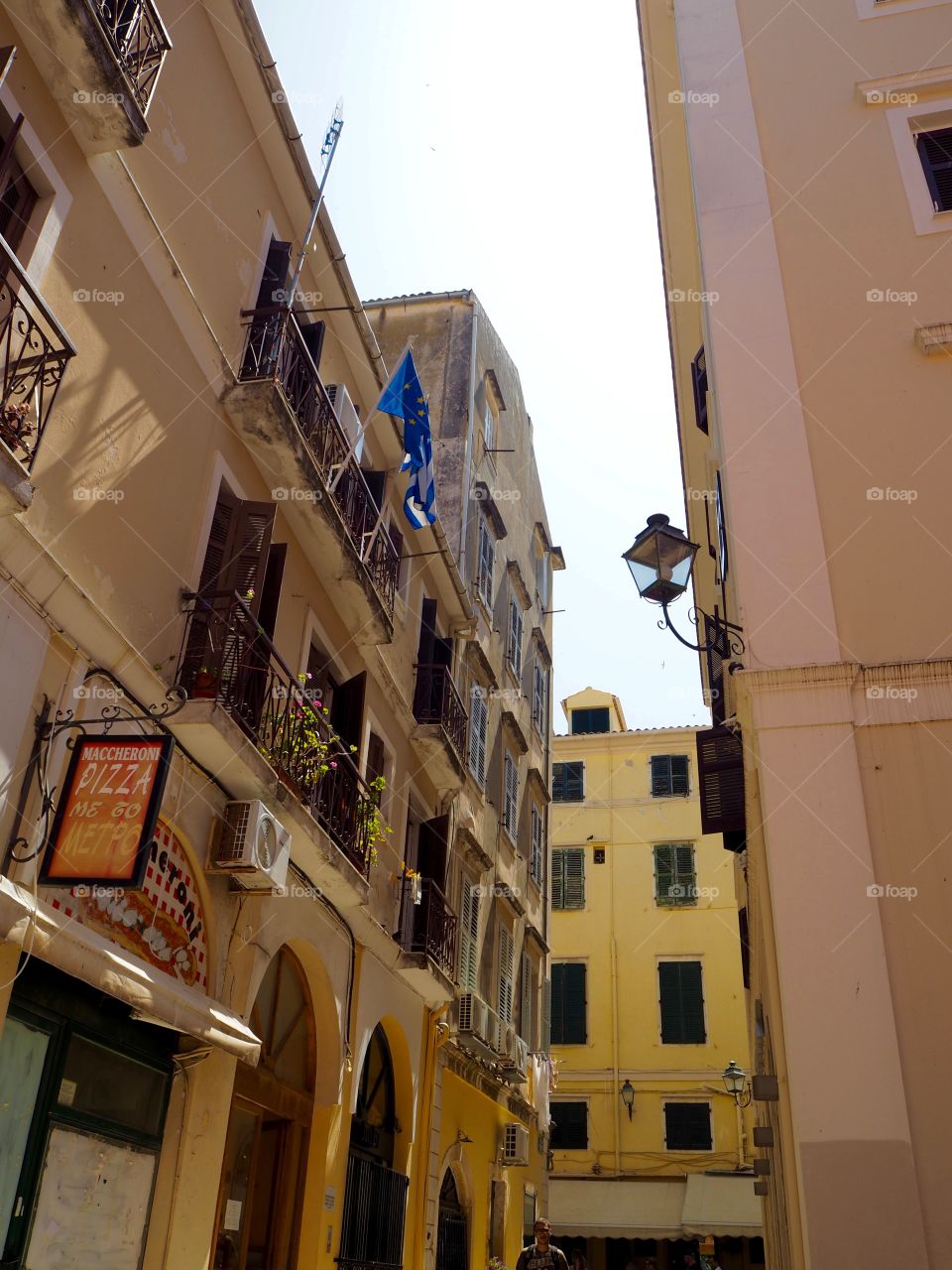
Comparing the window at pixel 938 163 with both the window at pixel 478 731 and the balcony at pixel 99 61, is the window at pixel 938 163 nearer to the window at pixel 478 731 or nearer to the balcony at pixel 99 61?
the balcony at pixel 99 61

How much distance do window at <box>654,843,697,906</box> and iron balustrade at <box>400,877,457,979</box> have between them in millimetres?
15755

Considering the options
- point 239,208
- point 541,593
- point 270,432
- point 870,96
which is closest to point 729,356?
point 870,96

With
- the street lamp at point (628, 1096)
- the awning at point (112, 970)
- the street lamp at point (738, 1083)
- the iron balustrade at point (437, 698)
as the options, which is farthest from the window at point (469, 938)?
the street lamp at point (628, 1096)

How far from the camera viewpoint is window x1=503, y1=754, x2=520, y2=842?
20.0 meters

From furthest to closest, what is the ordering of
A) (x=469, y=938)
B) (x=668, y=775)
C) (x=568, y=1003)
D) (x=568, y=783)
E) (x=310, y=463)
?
1. (x=568, y=783)
2. (x=668, y=775)
3. (x=568, y=1003)
4. (x=469, y=938)
5. (x=310, y=463)

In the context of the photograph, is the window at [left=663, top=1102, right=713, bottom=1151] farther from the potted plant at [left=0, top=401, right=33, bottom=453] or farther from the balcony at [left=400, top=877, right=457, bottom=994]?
the potted plant at [left=0, top=401, right=33, bottom=453]

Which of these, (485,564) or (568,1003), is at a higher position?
(485,564)

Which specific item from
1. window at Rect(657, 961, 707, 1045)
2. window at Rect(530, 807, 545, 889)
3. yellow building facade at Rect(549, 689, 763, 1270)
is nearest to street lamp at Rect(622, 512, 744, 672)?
window at Rect(530, 807, 545, 889)

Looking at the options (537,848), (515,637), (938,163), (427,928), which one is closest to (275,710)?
(427,928)

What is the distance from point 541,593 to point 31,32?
20.1m

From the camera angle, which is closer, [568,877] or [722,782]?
[722,782]

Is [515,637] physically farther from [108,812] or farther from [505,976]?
[108,812]

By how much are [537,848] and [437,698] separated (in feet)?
27.0

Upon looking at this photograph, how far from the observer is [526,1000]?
67.5 ft
